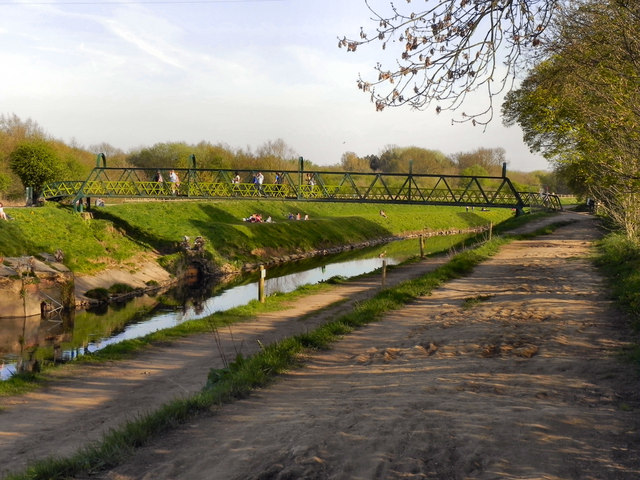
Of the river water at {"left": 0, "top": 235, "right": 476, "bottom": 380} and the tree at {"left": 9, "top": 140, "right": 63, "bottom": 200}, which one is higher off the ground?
the tree at {"left": 9, "top": 140, "right": 63, "bottom": 200}

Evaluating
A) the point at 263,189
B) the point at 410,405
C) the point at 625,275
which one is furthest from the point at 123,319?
the point at 263,189

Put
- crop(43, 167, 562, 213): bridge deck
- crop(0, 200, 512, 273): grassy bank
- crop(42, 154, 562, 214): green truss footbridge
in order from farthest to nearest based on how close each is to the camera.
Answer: crop(43, 167, 562, 213): bridge deck, crop(42, 154, 562, 214): green truss footbridge, crop(0, 200, 512, 273): grassy bank

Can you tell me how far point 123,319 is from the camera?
80.5 ft

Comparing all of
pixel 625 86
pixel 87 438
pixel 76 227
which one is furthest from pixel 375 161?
pixel 87 438

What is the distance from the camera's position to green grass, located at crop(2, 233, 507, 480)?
6512 millimetres

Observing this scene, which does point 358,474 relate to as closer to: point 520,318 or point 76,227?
point 520,318

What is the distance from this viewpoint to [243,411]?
26.9 feet

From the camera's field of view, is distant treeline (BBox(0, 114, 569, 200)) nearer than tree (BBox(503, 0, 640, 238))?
No

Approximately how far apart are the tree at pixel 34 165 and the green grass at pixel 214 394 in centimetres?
4535

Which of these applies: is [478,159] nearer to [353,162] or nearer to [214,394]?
[353,162]

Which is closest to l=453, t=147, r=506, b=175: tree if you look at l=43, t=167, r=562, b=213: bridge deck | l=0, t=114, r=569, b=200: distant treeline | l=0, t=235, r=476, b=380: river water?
l=0, t=114, r=569, b=200: distant treeline

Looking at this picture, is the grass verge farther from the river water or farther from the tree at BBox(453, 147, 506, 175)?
the tree at BBox(453, 147, 506, 175)

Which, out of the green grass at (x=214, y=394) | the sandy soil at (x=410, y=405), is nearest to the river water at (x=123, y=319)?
the sandy soil at (x=410, y=405)

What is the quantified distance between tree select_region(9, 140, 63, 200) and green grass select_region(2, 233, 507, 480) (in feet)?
149
